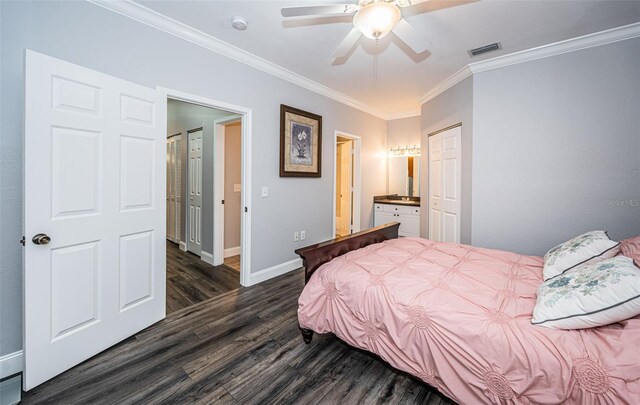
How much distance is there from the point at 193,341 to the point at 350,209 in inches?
134

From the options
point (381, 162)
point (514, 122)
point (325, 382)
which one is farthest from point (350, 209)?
point (325, 382)

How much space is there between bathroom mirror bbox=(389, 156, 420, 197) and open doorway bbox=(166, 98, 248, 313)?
308 centimetres

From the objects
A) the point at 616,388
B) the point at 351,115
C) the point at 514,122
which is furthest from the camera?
the point at 351,115

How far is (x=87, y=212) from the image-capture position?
5.70 feet

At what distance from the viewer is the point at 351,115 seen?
434 cm

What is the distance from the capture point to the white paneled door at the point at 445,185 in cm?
344

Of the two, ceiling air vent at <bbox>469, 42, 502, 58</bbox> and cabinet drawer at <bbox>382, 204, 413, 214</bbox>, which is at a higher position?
ceiling air vent at <bbox>469, 42, 502, 58</bbox>

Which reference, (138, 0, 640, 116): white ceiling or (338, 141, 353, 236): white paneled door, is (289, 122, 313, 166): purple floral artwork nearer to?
(138, 0, 640, 116): white ceiling

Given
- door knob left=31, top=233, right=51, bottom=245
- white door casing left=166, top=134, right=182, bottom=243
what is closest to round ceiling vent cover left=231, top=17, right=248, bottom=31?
door knob left=31, top=233, right=51, bottom=245

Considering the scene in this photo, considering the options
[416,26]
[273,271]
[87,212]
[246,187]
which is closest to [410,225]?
[273,271]

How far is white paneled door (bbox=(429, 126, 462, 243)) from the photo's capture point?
3.44 metres

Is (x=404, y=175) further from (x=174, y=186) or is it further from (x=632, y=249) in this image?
(x=174, y=186)

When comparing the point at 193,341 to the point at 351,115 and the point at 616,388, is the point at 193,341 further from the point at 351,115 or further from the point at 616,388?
the point at 351,115

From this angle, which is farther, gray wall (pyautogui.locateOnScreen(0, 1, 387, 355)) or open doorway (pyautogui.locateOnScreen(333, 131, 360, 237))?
open doorway (pyautogui.locateOnScreen(333, 131, 360, 237))
